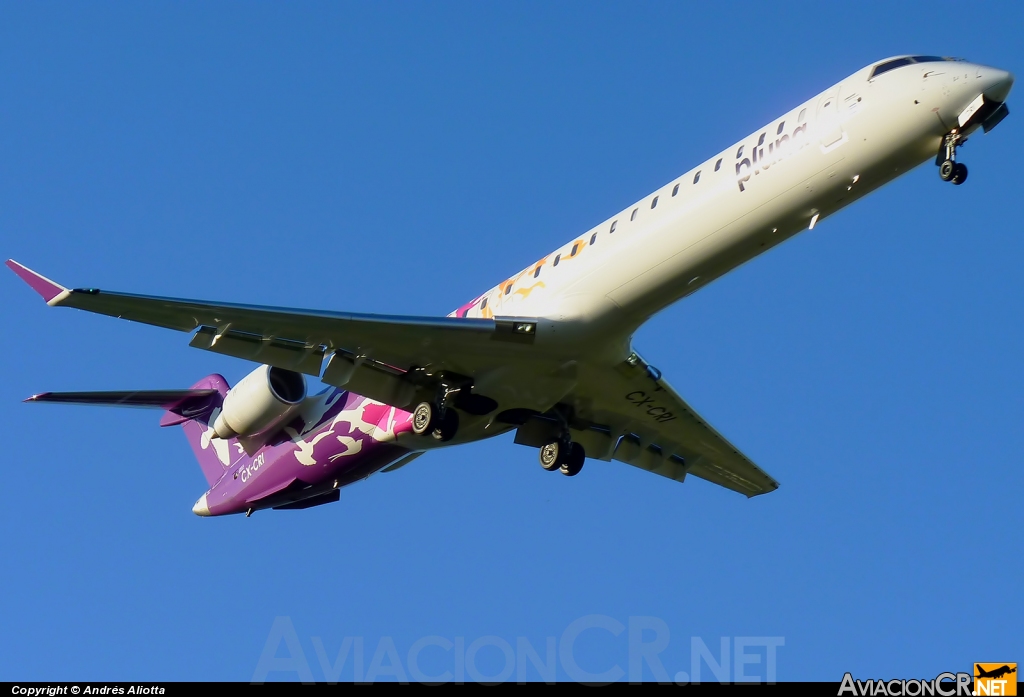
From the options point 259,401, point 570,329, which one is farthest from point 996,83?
point 259,401

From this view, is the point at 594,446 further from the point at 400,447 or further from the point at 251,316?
the point at 251,316

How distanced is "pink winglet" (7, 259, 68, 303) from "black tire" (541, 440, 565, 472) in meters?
9.84

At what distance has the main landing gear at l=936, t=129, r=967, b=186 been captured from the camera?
786 inches

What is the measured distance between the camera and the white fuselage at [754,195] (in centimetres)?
2023

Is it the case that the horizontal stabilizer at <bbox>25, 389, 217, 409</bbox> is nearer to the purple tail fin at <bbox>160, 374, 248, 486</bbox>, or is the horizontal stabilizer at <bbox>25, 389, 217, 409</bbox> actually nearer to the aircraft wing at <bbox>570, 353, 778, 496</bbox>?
the purple tail fin at <bbox>160, 374, 248, 486</bbox>

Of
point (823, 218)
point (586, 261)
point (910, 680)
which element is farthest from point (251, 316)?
point (910, 680)

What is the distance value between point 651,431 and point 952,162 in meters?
9.18

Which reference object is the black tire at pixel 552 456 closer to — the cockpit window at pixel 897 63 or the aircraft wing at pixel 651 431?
the aircraft wing at pixel 651 431

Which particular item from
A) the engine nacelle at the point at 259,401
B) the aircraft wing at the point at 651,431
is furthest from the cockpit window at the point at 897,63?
the engine nacelle at the point at 259,401

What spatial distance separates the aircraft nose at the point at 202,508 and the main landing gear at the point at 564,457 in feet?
26.5

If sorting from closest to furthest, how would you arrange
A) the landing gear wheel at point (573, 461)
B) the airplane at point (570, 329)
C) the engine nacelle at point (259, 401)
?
the airplane at point (570, 329) → the engine nacelle at point (259, 401) → the landing gear wheel at point (573, 461)

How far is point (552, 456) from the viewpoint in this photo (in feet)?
84.2

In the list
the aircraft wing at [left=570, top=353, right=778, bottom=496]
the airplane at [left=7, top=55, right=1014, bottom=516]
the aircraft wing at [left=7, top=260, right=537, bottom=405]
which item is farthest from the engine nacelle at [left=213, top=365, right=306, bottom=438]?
the aircraft wing at [left=570, top=353, right=778, bottom=496]

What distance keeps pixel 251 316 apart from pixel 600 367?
619 cm
